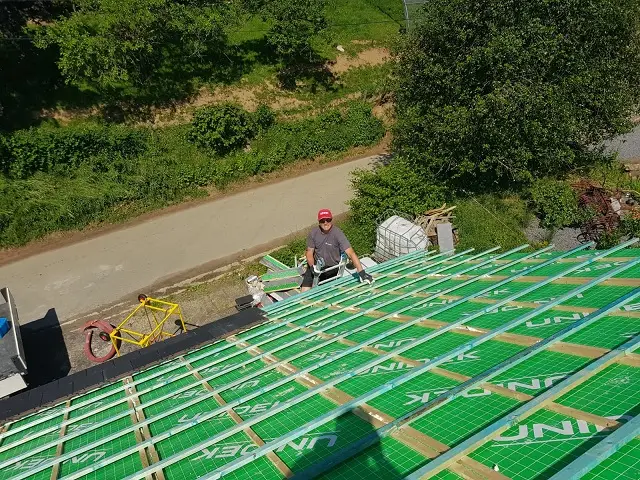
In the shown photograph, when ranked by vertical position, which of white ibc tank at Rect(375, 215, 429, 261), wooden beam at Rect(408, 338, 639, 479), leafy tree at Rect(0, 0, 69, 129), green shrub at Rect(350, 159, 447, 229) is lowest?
white ibc tank at Rect(375, 215, 429, 261)

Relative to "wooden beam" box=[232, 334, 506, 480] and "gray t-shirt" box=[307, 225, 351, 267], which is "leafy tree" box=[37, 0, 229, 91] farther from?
"wooden beam" box=[232, 334, 506, 480]

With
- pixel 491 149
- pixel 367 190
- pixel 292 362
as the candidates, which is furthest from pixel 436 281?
pixel 491 149

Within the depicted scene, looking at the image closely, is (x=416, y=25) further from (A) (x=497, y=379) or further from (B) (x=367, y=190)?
(A) (x=497, y=379)

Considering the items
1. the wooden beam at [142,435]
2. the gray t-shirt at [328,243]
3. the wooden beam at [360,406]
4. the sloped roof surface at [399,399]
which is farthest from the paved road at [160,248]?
the wooden beam at [360,406]

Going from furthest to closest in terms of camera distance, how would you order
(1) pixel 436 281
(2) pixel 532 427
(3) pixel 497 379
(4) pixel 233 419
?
(1) pixel 436 281 < (4) pixel 233 419 < (3) pixel 497 379 < (2) pixel 532 427

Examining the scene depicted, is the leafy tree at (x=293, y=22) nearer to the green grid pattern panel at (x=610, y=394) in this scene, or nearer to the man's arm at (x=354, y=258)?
the man's arm at (x=354, y=258)

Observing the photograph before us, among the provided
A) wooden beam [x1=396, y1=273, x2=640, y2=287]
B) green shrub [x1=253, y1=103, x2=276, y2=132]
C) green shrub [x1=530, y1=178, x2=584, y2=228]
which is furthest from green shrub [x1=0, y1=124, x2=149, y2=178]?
green shrub [x1=530, y1=178, x2=584, y2=228]
